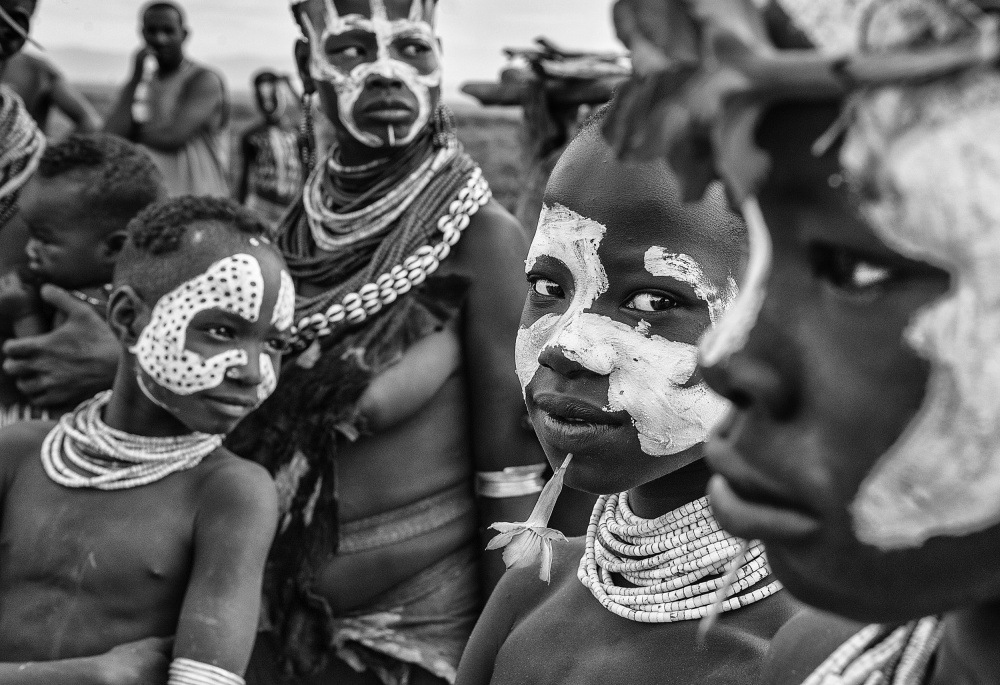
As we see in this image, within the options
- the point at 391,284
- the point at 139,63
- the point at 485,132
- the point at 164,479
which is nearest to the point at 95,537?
the point at 164,479

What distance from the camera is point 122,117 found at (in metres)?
7.94

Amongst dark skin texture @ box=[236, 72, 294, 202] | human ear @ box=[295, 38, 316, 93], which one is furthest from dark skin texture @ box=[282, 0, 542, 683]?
dark skin texture @ box=[236, 72, 294, 202]

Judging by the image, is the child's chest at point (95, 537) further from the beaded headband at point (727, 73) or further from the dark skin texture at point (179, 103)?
the dark skin texture at point (179, 103)

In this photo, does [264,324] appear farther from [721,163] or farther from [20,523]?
[721,163]

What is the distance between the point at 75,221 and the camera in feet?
10.8

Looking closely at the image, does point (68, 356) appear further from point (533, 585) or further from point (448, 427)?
point (533, 585)

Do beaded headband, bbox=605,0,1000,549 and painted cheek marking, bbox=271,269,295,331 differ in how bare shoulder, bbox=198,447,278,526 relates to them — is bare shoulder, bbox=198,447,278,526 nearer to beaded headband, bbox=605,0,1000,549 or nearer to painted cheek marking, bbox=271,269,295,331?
painted cheek marking, bbox=271,269,295,331

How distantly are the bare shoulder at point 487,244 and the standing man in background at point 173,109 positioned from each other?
16.2 ft

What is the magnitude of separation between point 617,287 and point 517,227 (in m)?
1.56

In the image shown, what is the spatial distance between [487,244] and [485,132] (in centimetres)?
866

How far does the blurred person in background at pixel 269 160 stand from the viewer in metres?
8.99

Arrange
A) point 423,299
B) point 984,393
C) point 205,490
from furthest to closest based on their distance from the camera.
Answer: point 423,299 → point 205,490 → point 984,393

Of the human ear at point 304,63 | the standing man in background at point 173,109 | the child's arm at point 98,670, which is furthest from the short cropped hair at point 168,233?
the standing man in background at point 173,109

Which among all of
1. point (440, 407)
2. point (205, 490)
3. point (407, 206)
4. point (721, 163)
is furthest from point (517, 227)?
point (721, 163)
